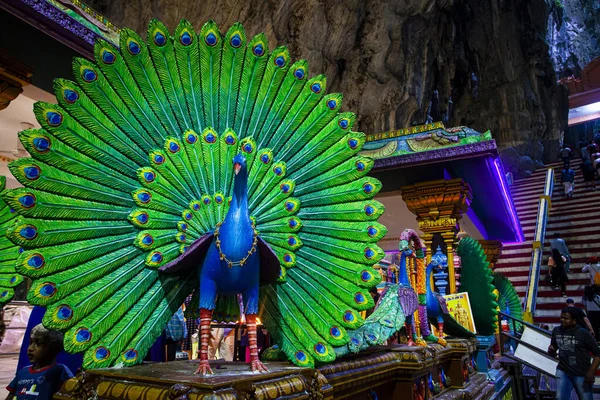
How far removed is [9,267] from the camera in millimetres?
1858

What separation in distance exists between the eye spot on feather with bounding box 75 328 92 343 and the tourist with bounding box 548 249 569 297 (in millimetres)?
10164

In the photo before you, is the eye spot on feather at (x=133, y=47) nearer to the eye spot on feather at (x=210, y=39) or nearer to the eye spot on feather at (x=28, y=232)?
the eye spot on feather at (x=210, y=39)

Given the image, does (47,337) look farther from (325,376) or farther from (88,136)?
(325,376)

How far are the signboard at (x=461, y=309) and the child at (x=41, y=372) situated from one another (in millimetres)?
3270

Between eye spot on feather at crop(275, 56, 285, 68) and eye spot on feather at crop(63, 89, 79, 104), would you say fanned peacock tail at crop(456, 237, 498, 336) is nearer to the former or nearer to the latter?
eye spot on feather at crop(275, 56, 285, 68)

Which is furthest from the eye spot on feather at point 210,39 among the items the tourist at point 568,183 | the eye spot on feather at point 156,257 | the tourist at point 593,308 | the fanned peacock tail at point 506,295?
the tourist at point 568,183

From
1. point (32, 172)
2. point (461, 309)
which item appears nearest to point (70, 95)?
point (32, 172)

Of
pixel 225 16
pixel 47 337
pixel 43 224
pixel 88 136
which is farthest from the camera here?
pixel 225 16

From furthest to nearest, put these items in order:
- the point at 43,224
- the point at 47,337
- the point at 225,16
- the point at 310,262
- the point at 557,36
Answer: the point at 557,36 → the point at 225,16 → the point at 310,262 → the point at 47,337 → the point at 43,224

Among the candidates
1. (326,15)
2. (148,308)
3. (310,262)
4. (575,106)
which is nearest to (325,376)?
(310,262)

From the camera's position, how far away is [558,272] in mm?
9312

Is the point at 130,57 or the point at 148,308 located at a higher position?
the point at 130,57

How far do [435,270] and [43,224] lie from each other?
3.12 metres

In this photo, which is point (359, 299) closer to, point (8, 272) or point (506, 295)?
point (8, 272)
